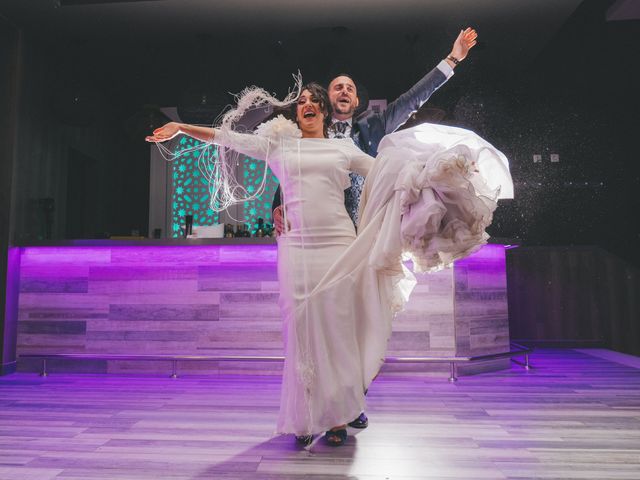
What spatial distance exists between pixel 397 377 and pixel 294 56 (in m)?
3.73

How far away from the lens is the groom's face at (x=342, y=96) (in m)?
2.48

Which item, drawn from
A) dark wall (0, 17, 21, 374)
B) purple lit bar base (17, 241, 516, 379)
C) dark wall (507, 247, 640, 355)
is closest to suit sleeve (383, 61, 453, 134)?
purple lit bar base (17, 241, 516, 379)

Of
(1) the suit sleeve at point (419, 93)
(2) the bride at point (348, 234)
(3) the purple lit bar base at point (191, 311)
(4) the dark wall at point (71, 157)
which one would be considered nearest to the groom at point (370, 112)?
(1) the suit sleeve at point (419, 93)

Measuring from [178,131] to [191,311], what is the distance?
2.16m

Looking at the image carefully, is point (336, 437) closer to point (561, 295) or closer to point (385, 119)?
point (385, 119)

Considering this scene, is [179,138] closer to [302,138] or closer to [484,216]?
[302,138]

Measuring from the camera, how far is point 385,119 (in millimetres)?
2746

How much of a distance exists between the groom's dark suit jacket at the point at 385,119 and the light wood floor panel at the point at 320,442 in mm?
1225

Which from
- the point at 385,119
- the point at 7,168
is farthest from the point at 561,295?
the point at 7,168

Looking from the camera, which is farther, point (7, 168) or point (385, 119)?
point (7, 168)

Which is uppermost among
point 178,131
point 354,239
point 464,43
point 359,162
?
point 464,43

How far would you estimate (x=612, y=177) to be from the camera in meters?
5.18

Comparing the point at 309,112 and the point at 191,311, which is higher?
the point at 309,112

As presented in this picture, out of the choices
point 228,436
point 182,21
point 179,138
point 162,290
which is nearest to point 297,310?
point 228,436
